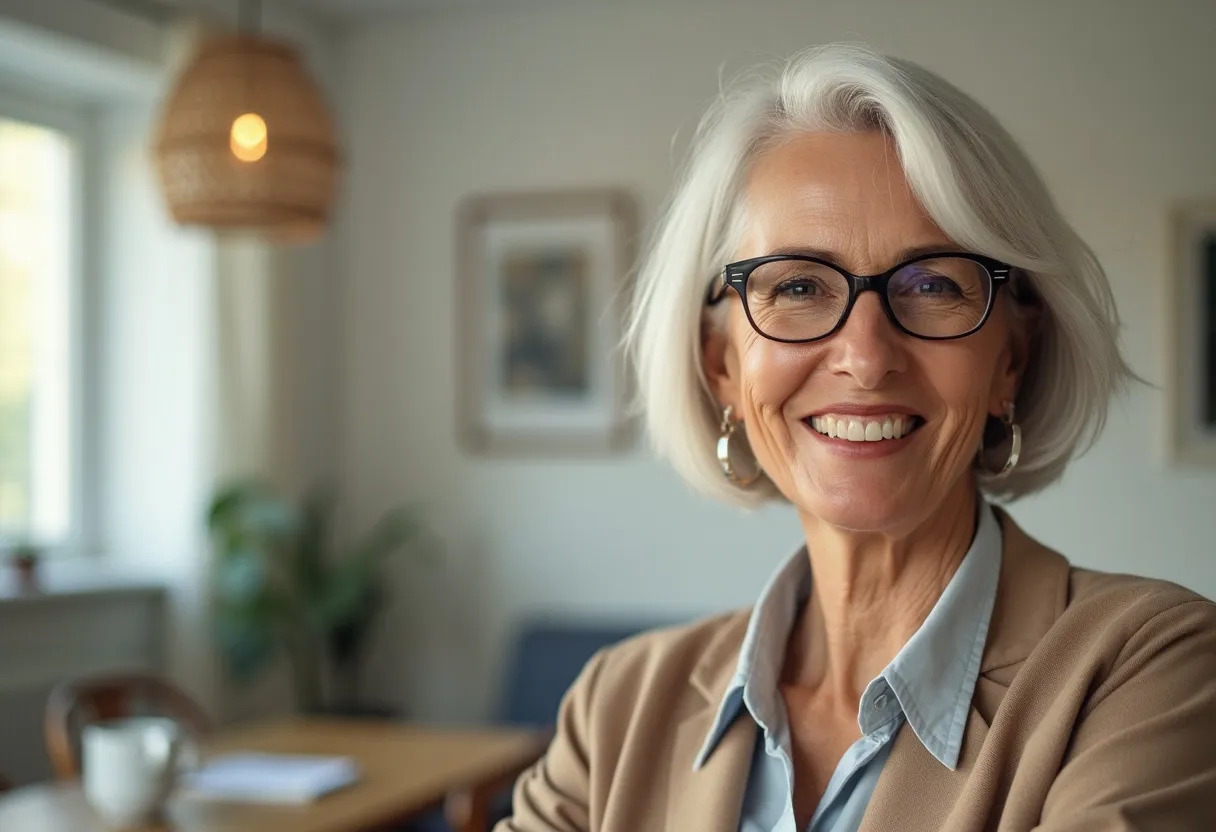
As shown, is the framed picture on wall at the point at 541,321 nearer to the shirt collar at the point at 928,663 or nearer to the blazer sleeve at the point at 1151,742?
the shirt collar at the point at 928,663

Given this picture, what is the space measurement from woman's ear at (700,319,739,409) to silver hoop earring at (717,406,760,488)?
0.01 metres

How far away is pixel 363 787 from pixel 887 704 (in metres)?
1.78

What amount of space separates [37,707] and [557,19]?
2.53m

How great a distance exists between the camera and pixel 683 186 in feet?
4.13

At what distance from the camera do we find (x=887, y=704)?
3.54ft

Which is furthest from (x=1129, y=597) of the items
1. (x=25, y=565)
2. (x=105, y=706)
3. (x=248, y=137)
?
(x=25, y=565)

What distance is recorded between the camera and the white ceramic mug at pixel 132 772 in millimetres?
2279

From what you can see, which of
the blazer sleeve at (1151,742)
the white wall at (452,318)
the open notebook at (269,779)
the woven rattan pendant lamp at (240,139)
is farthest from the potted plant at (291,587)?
the blazer sleeve at (1151,742)

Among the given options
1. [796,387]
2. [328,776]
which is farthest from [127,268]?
[796,387]

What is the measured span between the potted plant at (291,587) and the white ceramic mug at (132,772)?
1.38 m

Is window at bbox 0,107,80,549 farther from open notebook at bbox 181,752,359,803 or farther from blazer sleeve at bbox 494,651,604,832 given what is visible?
blazer sleeve at bbox 494,651,604,832

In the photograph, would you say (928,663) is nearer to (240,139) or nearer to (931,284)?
(931,284)

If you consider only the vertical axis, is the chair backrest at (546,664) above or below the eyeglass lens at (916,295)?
below

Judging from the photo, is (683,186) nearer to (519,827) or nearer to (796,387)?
(796,387)
